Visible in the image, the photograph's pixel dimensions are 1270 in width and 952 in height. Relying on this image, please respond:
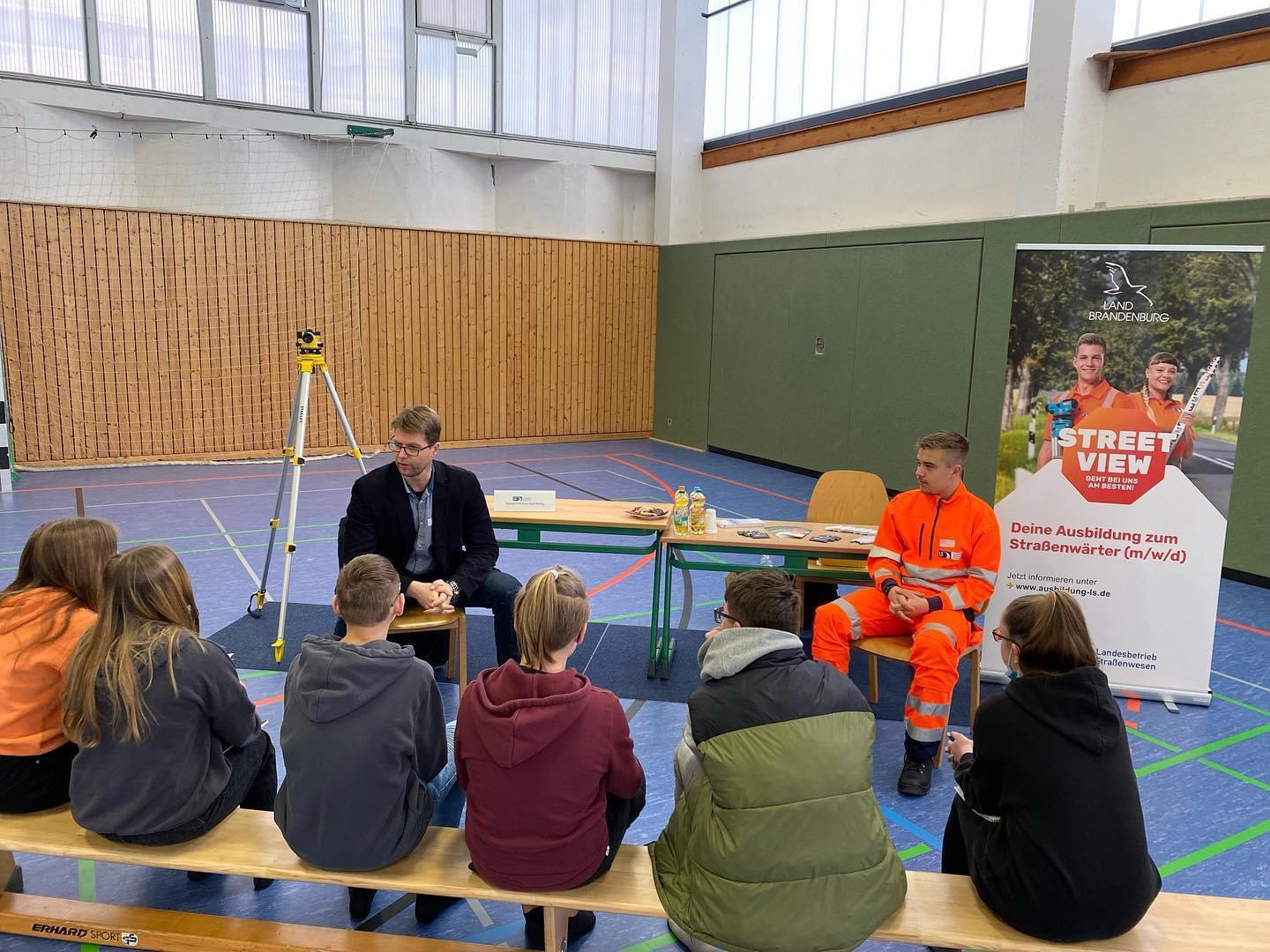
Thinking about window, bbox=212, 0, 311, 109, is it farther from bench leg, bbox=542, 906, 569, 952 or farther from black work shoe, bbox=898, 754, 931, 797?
bench leg, bbox=542, 906, 569, 952

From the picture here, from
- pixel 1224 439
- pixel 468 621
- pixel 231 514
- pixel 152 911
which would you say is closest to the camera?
pixel 152 911

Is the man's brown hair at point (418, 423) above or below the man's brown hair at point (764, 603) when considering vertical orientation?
above

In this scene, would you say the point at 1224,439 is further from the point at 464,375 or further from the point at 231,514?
the point at 464,375

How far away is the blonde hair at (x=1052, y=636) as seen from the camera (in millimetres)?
2314

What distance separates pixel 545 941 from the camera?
2492 mm

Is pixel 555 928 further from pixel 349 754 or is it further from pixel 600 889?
pixel 349 754

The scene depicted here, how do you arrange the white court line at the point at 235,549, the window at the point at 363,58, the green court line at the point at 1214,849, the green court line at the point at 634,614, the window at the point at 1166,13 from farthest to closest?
the window at the point at 363,58 < the window at the point at 1166,13 < the white court line at the point at 235,549 < the green court line at the point at 634,614 < the green court line at the point at 1214,849

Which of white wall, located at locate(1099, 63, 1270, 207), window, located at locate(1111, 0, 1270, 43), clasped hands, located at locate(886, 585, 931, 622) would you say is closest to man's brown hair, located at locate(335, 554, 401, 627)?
clasped hands, located at locate(886, 585, 931, 622)

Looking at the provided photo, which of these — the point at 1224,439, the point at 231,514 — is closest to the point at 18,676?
the point at 1224,439

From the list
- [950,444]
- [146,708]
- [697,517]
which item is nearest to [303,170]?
[697,517]

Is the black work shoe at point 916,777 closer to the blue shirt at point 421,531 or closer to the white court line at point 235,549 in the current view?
the blue shirt at point 421,531

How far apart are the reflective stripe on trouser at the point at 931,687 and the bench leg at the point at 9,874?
332cm

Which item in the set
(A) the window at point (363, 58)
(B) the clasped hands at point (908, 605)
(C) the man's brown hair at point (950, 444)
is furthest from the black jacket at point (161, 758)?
(A) the window at point (363, 58)

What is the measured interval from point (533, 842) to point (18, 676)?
1.54 metres
